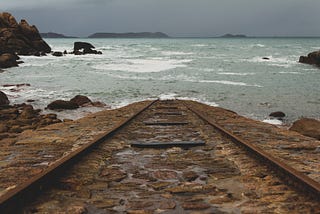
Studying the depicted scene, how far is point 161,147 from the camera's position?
5402mm

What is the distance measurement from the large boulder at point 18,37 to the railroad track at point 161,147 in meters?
48.1

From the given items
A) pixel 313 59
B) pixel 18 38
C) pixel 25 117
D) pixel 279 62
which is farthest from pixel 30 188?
pixel 18 38

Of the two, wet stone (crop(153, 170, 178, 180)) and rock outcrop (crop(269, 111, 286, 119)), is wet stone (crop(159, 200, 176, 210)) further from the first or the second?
rock outcrop (crop(269, 111, 286, 119))

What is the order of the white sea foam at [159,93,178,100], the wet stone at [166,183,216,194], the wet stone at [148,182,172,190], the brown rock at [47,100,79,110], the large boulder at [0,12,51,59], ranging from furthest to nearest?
1. the large boulder at [0,12,51,59]
2. the white sea foam at [159,93,178,100]
3. the brown rock at [47,100,79,110]
4. the wet stone at [148,182,172,190]
5. the wet stone at [166,183,216,194]

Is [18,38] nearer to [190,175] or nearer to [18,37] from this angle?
[18,37]

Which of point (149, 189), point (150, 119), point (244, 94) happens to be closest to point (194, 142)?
point (149, 189)

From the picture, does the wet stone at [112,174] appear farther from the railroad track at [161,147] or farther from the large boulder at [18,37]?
the large boulder at [18,37]

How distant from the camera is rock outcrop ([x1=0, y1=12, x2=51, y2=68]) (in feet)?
172

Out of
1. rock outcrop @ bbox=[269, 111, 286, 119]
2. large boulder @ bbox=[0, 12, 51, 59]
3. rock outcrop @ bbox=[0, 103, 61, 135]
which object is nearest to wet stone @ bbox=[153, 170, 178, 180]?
rock outcrop @ bbox=[0, 103, 61, 135]

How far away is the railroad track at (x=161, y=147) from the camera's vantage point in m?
3.02

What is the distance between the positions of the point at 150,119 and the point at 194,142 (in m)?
3.25

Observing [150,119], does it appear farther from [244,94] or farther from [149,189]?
[244,94]

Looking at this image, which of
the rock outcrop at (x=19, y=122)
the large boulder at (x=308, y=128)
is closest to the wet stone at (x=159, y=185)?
the rock outcrop at (x=19, y=122)

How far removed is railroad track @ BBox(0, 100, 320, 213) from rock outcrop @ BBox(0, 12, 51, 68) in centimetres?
4712
